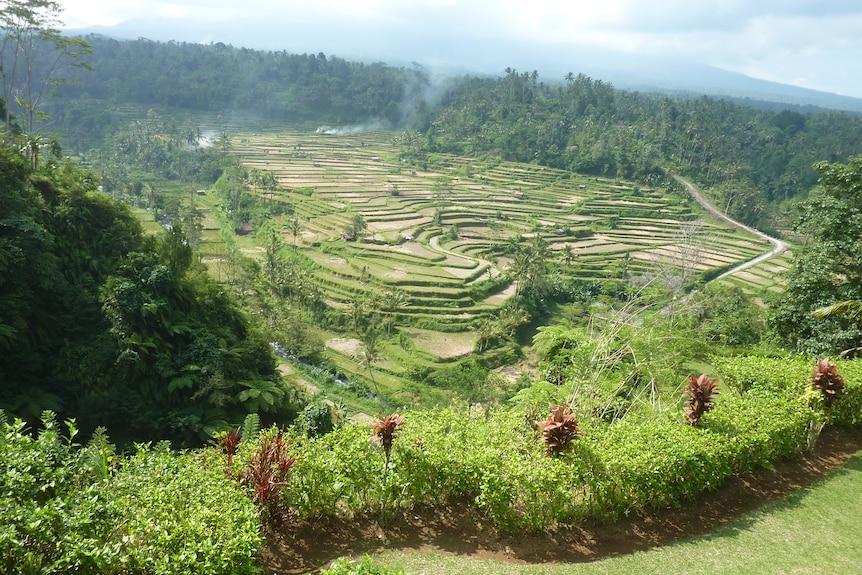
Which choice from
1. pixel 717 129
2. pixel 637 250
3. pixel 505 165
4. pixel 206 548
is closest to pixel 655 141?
pixel 717 129

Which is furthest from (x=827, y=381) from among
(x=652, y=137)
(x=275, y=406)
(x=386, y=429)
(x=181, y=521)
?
(x=652, y=137)

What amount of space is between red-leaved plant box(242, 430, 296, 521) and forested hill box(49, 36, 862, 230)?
67098 mm

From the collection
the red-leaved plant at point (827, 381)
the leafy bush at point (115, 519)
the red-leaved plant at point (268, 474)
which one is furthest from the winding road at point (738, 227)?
the leafy bush at point (115, 519)

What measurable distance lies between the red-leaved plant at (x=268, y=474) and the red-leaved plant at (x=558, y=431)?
3.16 metres

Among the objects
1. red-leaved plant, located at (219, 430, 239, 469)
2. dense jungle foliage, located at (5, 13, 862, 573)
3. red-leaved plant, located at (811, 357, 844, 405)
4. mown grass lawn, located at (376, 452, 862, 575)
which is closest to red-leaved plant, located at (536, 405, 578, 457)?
dense jungle foliage, located at (5, 13, 862, 573)

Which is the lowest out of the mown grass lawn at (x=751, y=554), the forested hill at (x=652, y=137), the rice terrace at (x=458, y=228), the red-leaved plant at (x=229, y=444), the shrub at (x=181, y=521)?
the rice terrace at (x=458, y=228)

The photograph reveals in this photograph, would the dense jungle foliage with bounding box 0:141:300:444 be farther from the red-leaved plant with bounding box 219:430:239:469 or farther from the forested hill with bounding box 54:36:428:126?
the forested hill with bounding box 54:36:428:126

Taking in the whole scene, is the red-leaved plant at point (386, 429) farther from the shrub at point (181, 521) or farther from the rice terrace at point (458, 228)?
the rice terrace at point (458, 228)

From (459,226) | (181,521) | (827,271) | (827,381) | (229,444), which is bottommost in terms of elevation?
(459,226)

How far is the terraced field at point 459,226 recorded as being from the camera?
37312mm

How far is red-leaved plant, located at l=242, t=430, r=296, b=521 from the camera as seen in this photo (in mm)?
5875

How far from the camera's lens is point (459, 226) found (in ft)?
168

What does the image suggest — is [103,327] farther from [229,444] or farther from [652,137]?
[652,137]

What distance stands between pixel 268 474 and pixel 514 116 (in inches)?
3454
